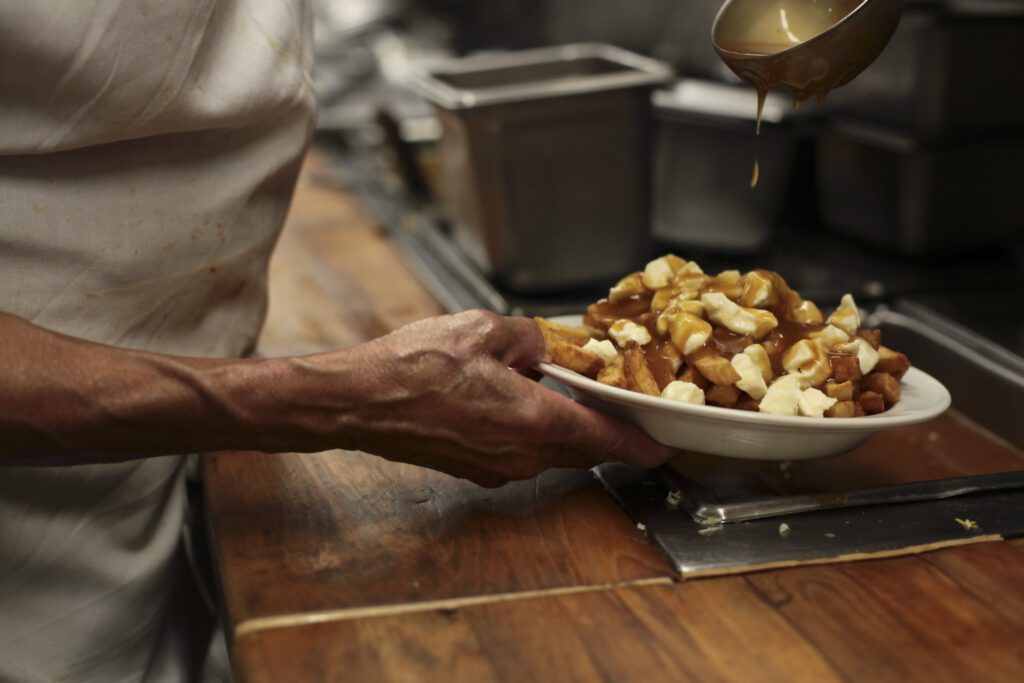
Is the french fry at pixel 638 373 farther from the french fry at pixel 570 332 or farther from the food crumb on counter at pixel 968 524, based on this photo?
the food crumb on counter at pixel 968 524

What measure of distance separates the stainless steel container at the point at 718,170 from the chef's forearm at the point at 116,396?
122 cm

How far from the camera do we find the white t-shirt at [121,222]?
112 centimetres

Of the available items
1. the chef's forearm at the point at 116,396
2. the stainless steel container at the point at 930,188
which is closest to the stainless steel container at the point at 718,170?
the stainless steel container at the point at 930,188

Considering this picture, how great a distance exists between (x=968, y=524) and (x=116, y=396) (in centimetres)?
86

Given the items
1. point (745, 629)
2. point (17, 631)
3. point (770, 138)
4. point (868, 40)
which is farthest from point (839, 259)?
point (17, 631)

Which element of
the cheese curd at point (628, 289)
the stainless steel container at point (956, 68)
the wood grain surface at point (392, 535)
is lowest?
the wood grain surface at point (392, 535)

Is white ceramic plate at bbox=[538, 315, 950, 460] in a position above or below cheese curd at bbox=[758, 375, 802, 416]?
below

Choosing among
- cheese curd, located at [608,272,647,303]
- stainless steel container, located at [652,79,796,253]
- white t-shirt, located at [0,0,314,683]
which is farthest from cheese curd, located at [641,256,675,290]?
stainless steel container, located at [652,79,796,253]

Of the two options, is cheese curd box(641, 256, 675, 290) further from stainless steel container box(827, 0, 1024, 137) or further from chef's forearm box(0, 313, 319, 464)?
stainless steel container box(827, 0, 1024, 137)

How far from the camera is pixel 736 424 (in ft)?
3.48

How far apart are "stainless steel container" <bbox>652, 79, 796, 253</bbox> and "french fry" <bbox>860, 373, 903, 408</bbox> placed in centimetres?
87

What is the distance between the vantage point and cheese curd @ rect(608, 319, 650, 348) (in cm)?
115

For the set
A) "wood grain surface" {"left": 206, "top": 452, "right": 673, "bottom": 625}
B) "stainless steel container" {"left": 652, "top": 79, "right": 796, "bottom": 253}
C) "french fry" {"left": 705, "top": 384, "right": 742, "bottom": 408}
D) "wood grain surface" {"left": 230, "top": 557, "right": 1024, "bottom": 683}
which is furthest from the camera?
"stainless steel container" {"left": 652, "top": 79, "right": 796, "bottom": 253}

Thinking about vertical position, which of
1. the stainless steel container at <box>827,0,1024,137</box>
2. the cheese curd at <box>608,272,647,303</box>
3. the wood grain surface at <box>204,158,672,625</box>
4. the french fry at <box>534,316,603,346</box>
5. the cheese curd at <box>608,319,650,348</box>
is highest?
the stainless steel container at <box>827,0,1024,137</box>
